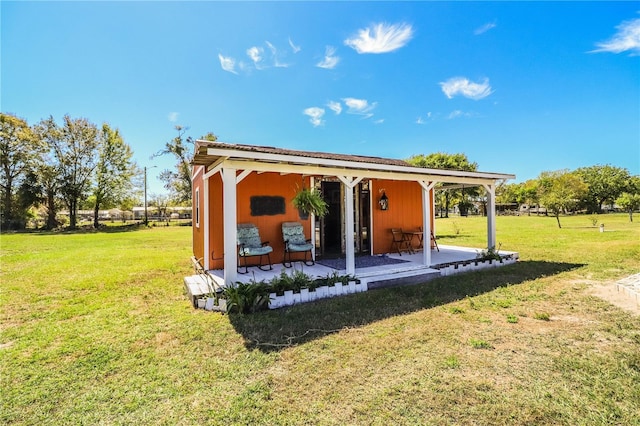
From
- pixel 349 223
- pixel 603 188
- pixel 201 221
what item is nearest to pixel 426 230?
pixel 349 223

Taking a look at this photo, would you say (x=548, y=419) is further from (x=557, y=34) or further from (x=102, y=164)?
(x=102, y=164)

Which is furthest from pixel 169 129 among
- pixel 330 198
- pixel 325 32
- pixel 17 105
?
pixel 330 198

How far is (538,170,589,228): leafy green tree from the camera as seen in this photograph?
18344 mm

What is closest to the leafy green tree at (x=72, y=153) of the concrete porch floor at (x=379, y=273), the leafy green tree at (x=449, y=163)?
the concrete porch floor at (x=379, y=273)

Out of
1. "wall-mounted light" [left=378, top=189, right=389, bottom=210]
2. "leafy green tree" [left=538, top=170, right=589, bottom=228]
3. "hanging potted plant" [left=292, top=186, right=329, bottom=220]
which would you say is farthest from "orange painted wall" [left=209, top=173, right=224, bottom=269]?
"leafy green tree" [left=538, top=170, right=589, bottom=228]

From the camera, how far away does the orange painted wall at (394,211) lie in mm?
Answer: 8273

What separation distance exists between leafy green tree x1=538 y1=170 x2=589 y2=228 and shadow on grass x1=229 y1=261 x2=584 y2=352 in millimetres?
15615

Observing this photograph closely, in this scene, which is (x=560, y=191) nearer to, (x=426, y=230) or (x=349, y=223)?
(x=426, y=230)

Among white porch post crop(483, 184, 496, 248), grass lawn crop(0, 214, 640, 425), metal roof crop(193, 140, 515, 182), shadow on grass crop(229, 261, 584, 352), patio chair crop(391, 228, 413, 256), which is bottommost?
grass lawn crop(0, 214, 640, 425)

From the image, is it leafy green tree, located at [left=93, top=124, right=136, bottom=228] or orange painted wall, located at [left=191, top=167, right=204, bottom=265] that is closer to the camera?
orange painted wall, located at [left=191, top=167, right=204, bottom=265]

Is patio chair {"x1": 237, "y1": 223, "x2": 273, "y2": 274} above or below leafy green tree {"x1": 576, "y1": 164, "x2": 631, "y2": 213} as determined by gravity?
below

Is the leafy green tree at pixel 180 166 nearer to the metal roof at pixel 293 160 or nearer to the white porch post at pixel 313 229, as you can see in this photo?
the white porch post at pixel 313 229

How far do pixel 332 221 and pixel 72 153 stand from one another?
97.2ft

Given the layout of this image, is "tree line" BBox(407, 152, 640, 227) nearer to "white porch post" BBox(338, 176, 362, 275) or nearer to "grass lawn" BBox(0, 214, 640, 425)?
"white porch post" BBox(338, 176, 362, 275)
